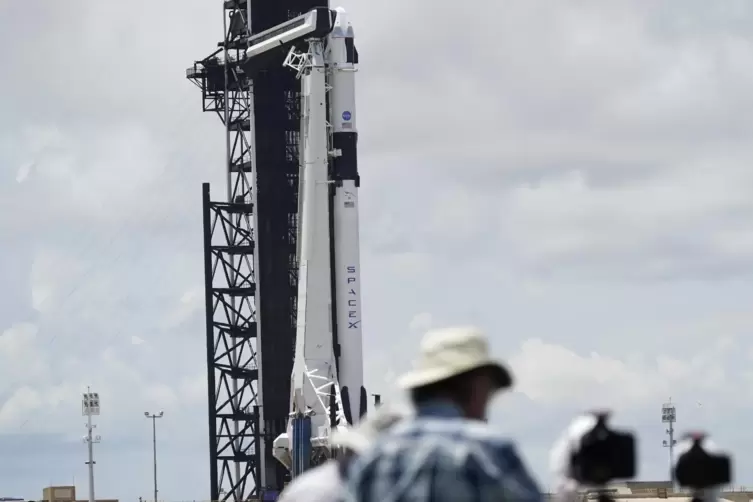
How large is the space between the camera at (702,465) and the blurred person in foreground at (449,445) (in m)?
1.29

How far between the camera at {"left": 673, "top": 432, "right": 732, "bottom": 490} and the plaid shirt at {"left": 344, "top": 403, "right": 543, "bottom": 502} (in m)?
1.60

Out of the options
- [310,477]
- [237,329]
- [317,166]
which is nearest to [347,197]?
[317,166]

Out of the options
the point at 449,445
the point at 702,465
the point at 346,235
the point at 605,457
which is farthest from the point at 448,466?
the point at 346,235

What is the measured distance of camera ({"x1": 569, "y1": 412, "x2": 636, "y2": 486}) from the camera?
737 cm

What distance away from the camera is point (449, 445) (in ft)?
22.1

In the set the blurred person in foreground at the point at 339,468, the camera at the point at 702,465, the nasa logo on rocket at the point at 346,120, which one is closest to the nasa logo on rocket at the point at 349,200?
the nasa logo on rocket at the point at 346,120

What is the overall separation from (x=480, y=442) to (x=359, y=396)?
57550 millimetres

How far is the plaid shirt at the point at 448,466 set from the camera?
662 cm

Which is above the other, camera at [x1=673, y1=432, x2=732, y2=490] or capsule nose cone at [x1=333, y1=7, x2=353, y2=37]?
capsule nose cone at [x1=333, y1=7, x2=353, y2=37]

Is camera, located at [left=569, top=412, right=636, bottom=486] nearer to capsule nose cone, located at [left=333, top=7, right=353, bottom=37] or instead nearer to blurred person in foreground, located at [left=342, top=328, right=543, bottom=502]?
blurred person in foreground, located at [left=342, top=328, right=543, bottom=502]

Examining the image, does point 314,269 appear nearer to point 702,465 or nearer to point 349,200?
point 349,200

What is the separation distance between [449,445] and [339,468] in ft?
7.42

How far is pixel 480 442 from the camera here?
22.0ft

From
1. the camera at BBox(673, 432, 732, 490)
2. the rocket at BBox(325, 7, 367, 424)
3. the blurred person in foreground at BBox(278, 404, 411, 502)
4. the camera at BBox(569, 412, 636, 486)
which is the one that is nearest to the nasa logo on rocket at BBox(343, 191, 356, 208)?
the rocket at BBox(325, 7, 367, 424)
